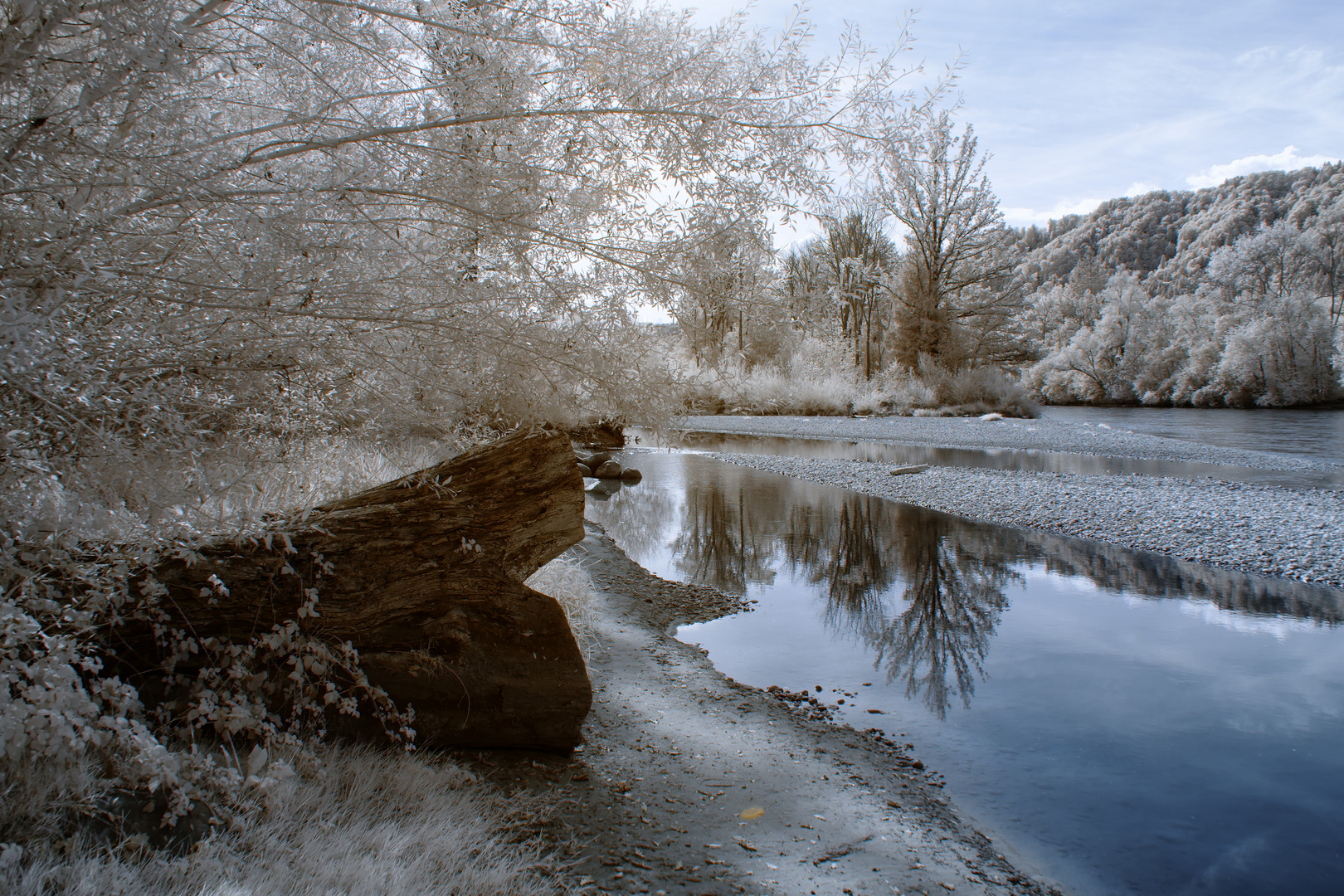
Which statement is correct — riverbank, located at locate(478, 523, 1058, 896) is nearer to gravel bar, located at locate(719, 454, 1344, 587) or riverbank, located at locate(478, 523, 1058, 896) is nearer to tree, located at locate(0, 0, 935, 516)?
tree, located at locate(0, 0, 935, 516)

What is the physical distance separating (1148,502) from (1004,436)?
32.1ft

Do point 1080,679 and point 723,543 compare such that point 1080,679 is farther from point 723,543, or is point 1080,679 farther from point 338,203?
point 338,203

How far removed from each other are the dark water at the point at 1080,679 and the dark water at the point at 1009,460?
3.70 meters

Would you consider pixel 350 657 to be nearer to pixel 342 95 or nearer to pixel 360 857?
pixel 360 857

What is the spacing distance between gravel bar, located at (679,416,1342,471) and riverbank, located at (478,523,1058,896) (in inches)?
551

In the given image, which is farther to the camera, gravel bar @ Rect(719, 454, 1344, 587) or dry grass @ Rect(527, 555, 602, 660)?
gravel bar @ Rect(719, 454, 1344, 587)

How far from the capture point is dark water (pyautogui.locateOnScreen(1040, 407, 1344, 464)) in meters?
17.0

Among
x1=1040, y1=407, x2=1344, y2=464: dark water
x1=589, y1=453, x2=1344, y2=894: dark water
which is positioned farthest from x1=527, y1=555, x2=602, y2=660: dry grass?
x1=1040, y1=407, x2=1344, y2=464: dark water

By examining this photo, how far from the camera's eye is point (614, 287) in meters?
3.78

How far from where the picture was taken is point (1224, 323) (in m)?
35.0

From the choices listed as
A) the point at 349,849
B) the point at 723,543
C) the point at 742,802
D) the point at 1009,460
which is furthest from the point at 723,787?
the point at 1009,460

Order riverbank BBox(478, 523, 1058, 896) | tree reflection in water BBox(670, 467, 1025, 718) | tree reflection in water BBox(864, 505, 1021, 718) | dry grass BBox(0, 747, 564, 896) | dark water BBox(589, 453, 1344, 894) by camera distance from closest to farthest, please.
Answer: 1. dry grass BBox(0, 747, 564, 896)
2. riverbank BBox(478, 523, 1058, 896)
3. dark water BBox(589, 453, 1344, 894)
4. tree reflection in water BBox(864, 505, 1021, 718)
5. tree reflection in water BBox(670, 467, 1025, 718)

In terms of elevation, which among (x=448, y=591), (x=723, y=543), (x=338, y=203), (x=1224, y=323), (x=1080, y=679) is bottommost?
(x=1080, y=679)

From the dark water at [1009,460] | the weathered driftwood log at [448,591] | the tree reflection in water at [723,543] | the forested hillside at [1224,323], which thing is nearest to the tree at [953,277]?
the forested hillside at [1224,323]
